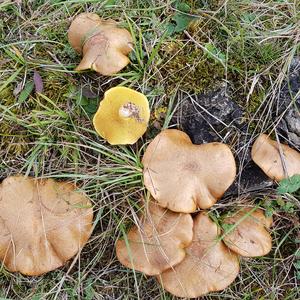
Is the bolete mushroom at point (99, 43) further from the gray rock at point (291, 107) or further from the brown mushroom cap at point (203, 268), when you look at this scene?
the brown mushroom cap at point (203, 268)

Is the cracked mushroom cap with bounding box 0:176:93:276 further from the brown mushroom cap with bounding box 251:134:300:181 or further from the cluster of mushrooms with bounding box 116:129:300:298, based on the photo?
the brown mushroom cap with bounding box 251:134:300:181

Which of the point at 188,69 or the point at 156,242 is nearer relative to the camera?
the point at 156,242

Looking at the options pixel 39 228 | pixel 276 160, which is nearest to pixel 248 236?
pixel 276 160

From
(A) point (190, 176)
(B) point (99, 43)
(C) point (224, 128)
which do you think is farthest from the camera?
(C) point (224, 128)

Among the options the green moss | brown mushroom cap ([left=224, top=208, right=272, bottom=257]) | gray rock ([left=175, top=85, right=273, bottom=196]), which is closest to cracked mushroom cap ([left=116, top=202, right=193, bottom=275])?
brown mushroom cap ([left=224, top=208, right=272, bottom=257])

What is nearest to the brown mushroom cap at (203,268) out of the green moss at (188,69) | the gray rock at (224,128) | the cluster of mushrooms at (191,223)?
the cluster of mushrooms at (191,223)

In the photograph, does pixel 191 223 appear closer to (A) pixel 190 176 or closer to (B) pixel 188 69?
(A) pixel 190 176
